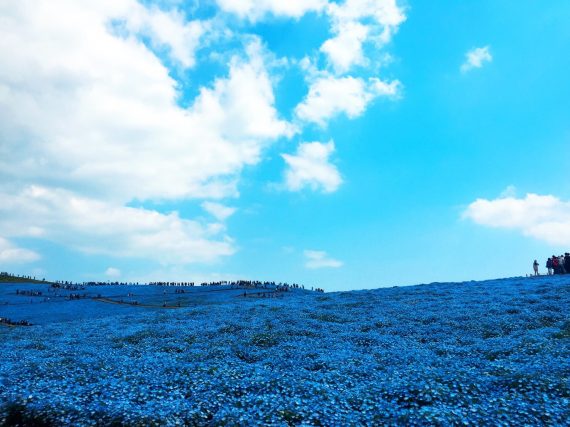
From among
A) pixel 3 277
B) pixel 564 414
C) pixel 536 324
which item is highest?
pixel 3 277

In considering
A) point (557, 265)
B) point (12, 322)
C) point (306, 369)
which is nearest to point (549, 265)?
point (557, 265)

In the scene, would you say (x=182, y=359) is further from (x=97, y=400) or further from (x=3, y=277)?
(x=3, y=277)

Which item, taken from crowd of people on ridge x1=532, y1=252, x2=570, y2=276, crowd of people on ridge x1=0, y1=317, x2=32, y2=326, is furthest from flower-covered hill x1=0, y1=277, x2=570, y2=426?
crowd of people on ridge x1=532, y1=252, x2=570, y2=276

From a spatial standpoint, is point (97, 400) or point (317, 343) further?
point (317, 343)

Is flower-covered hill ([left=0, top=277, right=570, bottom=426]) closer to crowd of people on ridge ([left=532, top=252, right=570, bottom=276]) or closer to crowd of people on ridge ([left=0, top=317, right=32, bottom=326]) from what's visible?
crowd of people on ridge ([left=0, top=317, right=32, bottom=326])

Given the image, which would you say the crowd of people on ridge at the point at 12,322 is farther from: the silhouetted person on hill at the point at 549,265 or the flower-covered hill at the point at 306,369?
the silhouetted person on hill at the point at 549,265

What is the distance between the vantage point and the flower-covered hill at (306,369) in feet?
44.8

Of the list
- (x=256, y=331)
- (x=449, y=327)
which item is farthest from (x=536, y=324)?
(x=256, y=331)

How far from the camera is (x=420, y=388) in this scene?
49.8 ft

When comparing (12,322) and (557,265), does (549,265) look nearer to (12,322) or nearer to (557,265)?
(557,265)

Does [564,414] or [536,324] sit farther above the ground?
[536,324]

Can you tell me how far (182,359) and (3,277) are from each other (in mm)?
74579

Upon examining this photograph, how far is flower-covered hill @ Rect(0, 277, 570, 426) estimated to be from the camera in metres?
13.6

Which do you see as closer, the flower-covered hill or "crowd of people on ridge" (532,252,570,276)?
the flower-covered hill
